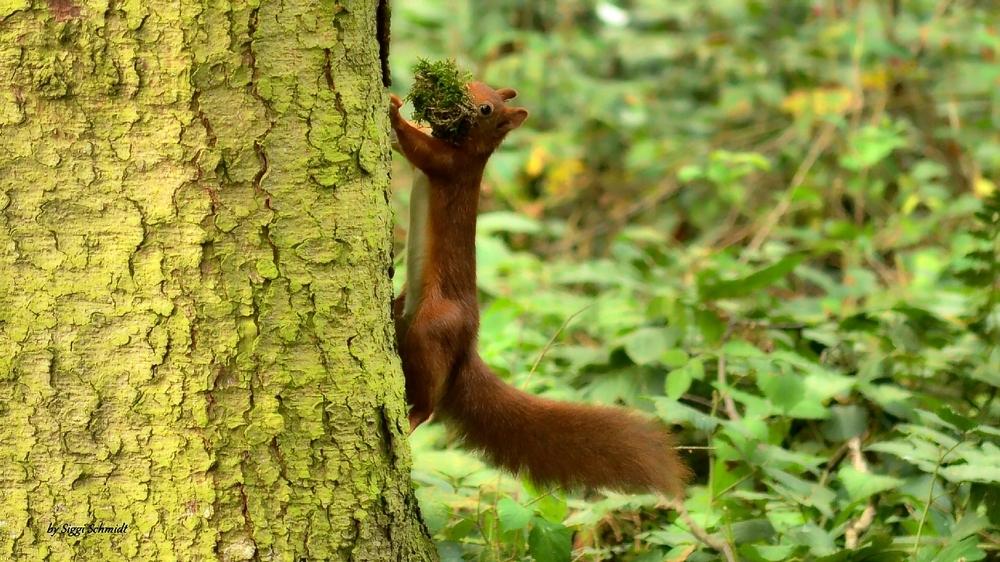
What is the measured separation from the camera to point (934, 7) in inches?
260

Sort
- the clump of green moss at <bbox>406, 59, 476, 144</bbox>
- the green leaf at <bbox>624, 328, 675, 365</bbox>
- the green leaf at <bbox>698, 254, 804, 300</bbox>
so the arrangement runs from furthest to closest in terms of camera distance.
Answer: the green leaf at <bbox>698, 254, 804, 300</bbox> < the green leaf at <bbox>624, 328, 675, 365</bbox> < the clump of green moss at <bbox>406, 59, 476, 144</bbox>

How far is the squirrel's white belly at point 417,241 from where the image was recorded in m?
2.36

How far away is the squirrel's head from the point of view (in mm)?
2445

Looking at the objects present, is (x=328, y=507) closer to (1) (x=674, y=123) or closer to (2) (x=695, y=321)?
(2) (x=695, y=321)

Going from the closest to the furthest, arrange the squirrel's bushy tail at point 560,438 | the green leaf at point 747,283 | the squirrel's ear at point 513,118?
the squirrel's bushy tail at point 560,438, the squirrel's ear at point 513,118, the green leaf at point 747,283

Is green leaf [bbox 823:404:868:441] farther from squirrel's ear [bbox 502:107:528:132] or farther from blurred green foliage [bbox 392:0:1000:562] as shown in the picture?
squirrel's ear [bbox 502:107:528:132]

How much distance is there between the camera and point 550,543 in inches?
78.4

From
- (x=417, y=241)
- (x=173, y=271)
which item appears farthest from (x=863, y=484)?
(x=173, y=271)

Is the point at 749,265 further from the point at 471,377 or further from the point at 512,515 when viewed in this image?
the point at 512,515

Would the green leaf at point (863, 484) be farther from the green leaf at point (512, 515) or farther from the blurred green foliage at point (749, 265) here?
the green leaf at point (512, 515)

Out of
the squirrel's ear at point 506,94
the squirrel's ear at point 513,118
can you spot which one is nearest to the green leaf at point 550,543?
the squirrel's ear at point 513,118

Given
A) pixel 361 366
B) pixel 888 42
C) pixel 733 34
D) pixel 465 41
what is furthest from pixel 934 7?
pixel 361 366

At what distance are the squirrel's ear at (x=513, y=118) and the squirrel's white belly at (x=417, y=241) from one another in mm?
256

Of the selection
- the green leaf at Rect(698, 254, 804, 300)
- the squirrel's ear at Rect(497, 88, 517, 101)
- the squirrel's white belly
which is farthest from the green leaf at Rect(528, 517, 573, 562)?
the green leaf at Rect(698, 254, 804, 300)
